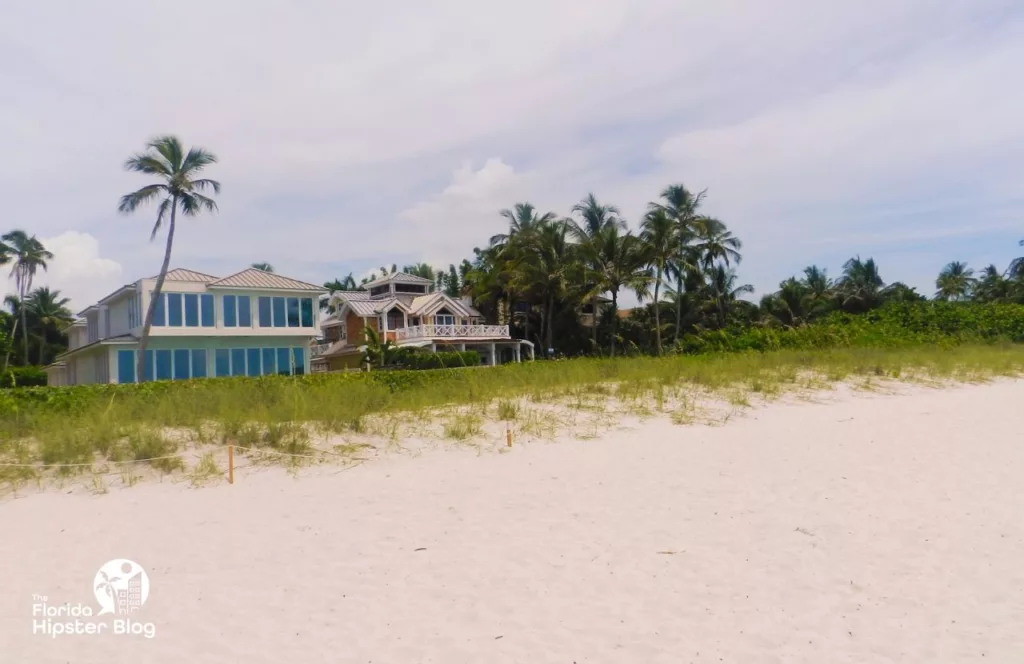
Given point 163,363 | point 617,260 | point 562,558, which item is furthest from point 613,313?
point 562,558

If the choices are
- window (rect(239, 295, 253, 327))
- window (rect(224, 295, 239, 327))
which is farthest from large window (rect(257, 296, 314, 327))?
window (rect(224, 295, 239, 327))

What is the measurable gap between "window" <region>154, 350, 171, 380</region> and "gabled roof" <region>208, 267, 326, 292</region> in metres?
3.25

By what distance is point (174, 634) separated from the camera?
4.32m

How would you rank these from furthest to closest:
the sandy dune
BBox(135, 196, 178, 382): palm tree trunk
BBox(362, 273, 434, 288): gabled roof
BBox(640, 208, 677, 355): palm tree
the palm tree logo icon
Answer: BBox(362, 273, 434, 288): gabled roof
BBox(640, 208, 677, 355): palm tree
BBox(135, 196, 178, 382): palm tree trunk
the palm tree logo icon
the sandy dune

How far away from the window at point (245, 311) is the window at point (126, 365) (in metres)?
4.24

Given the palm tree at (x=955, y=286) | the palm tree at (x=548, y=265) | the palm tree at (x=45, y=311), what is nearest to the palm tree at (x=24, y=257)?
the palm tree at (x=45, y=311)

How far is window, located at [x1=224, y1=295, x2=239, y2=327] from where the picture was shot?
2923 centimetres

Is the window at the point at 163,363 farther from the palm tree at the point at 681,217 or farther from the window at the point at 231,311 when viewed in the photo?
the palm tree at the point at 681,217

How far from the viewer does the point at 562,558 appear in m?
5.49

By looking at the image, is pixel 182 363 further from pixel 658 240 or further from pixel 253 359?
pixel 658 240

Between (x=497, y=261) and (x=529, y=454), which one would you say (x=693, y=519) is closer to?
(x=529, y=454)

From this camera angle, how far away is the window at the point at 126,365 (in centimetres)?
2753

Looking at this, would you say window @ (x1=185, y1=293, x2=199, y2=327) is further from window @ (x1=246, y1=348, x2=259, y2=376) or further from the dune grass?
the dune grass

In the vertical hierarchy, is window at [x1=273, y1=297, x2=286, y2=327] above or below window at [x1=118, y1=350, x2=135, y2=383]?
above
